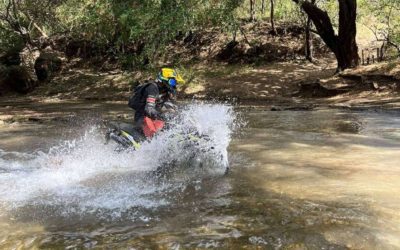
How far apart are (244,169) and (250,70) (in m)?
17.6

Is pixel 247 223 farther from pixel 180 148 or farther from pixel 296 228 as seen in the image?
pixel 180 148

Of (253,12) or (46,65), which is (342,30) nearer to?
(253,12)

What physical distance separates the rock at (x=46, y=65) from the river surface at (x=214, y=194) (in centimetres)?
1849

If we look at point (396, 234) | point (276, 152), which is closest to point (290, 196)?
point (396, 234)

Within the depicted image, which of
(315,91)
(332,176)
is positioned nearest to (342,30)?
(315,91)

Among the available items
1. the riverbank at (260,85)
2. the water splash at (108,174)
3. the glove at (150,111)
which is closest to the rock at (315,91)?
the riverbank at (260,85)

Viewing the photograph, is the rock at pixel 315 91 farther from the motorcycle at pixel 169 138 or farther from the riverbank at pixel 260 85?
the motorcycle at pixel 169 138

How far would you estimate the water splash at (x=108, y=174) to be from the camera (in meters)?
6.20

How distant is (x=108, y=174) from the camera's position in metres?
7.93

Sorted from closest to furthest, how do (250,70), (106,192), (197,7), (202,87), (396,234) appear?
(396,234), (106,192), (197,7), (202,87), (250,70)

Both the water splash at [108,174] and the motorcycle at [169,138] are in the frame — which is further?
the motorcycle at [169,138]

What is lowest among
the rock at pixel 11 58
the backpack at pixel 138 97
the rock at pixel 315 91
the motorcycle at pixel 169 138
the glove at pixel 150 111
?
the rock at pixel 315 91

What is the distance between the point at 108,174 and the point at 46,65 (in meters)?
23.3

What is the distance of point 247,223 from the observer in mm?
5141
